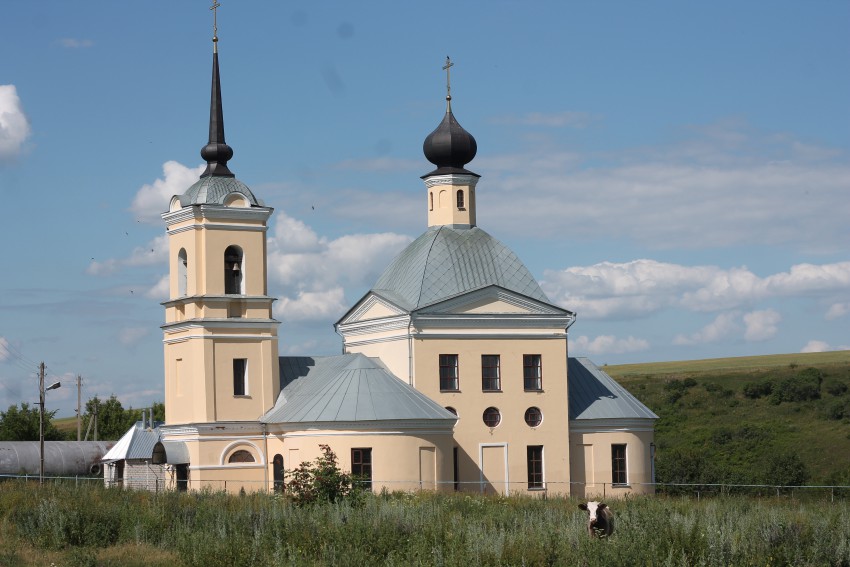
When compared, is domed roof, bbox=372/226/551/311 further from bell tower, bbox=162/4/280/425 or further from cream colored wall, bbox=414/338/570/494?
bell tower, bbox=162/4/280/425

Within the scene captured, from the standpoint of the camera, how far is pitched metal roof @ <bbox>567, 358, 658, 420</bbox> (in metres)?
41.6

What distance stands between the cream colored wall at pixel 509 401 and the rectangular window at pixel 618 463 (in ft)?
6.24

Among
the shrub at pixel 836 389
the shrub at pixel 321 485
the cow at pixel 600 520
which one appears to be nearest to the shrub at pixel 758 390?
the shrub at pixel 836 389

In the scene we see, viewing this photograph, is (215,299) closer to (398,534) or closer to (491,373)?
(491,373)

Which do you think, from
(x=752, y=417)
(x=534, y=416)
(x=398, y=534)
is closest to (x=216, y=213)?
(x=534, y=416)

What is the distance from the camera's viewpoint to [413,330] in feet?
128

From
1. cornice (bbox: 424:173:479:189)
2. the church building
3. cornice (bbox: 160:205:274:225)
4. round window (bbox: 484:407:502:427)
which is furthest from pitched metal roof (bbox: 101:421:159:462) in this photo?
cornice (bbox: 424:173:479:189)

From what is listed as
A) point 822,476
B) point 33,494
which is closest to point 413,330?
point 33,494

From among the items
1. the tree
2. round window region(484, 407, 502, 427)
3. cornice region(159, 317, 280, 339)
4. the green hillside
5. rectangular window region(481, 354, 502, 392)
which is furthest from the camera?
the tree

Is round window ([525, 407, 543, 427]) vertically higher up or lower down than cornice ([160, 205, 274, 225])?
lower down

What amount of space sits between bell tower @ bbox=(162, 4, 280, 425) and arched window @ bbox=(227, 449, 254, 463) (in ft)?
3.04

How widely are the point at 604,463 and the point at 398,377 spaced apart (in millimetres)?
7169

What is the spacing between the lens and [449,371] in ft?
129

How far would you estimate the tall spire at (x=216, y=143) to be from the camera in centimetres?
3941
